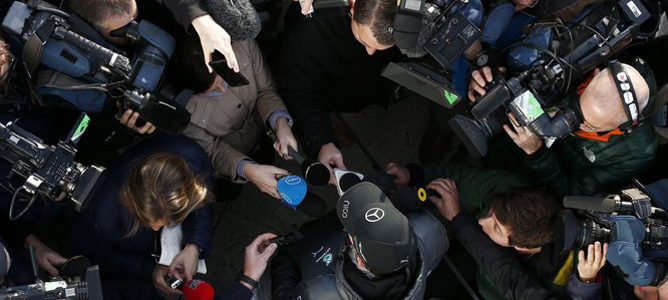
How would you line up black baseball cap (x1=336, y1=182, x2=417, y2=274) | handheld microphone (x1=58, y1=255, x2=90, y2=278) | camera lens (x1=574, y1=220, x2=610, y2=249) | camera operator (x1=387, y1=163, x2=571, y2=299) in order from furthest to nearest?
camera operator (x1=387, y1=163, x2=571, y2=299) < camera lens (x1=574, y1=220, x2=610, y2=249) < handheld microphone (x1=58, y1=255, x2=90, y2=278) < black baseball cap (x1=336, y1=182, x2=417, y2=274)

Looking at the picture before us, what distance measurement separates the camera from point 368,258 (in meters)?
2.41

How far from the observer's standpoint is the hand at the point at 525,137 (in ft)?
9.91

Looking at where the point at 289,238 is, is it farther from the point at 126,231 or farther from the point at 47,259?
the point at 47,259

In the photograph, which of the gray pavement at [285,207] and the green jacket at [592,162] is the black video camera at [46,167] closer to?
the gray pavement at [285,207]

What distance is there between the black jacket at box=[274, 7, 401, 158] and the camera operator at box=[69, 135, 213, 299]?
24.4 inches

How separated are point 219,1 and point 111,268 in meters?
1.45

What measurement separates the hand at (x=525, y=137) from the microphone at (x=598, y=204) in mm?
376

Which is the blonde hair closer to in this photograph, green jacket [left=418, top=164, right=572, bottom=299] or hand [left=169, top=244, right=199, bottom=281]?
hand [left=169, top=244, right=199, bottom=281]

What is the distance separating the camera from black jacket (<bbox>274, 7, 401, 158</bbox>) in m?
3.23

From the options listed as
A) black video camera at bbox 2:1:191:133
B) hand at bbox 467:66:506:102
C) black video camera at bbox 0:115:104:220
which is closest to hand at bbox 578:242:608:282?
hand at bbox 467:66:506:102

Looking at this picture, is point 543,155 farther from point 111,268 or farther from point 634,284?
point 111,268

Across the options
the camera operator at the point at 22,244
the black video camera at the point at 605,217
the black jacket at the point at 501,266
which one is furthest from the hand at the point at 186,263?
the black video camera at the point at 605,217

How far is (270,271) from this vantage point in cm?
309

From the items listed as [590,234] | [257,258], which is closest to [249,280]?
[257,258]
